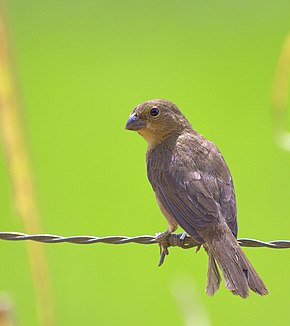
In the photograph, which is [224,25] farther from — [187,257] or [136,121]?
[136,121]

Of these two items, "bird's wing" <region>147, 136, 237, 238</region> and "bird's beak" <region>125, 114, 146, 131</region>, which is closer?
"bird's wing" <region>147, 136, 237, 238</region>

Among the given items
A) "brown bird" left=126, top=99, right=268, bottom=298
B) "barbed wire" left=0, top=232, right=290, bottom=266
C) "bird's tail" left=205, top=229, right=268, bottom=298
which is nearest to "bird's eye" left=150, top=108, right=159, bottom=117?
"brown bird" left=126, top=99, right=268, bottom=298

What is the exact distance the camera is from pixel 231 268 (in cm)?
472

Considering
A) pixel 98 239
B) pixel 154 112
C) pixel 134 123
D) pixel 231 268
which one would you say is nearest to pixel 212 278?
pixel 231 268

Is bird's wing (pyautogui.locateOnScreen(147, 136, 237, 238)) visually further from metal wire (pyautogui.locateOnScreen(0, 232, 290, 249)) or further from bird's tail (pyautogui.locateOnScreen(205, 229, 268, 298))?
metal wire (pyautogui.locateOnScreen(0, 232, 290, 249))

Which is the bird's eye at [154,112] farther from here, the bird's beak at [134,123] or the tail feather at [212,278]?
the tail feather at [212,278]

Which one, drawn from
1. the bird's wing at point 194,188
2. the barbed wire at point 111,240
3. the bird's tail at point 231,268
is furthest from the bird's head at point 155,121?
the bird's tail at point 231,268

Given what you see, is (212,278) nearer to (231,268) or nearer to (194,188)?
(231,268)

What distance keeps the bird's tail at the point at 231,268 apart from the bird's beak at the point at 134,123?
41.5 inches

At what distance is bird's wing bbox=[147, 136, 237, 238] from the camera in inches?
196

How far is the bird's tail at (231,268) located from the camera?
4.60 m

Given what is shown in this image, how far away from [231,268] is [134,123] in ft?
4.35

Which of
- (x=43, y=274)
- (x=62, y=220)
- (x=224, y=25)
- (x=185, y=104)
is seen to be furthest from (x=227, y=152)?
(x=43, y=274)

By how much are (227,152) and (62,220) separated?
140 cm
